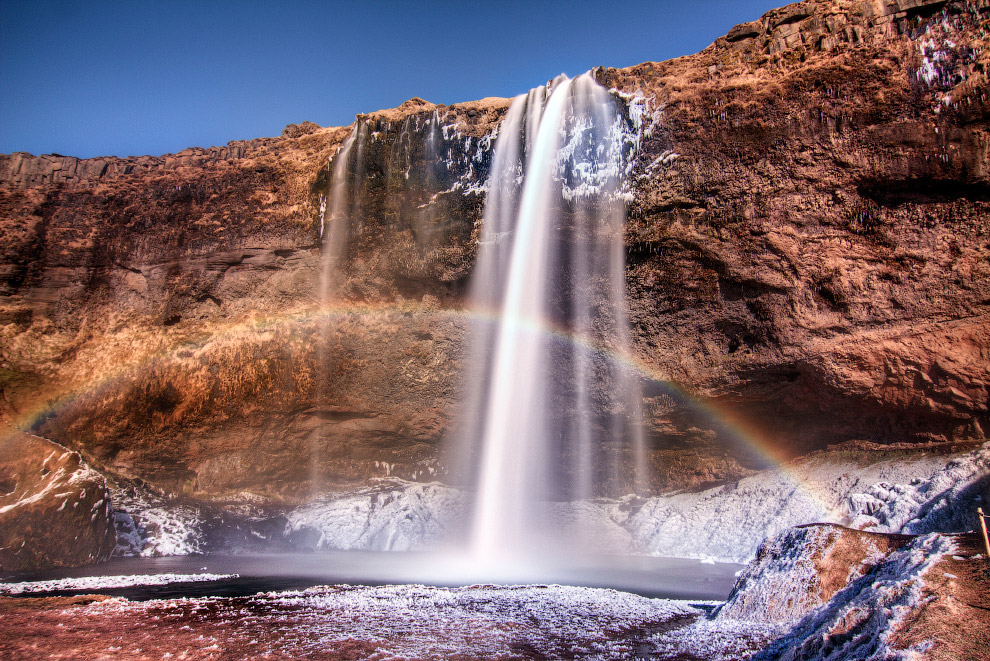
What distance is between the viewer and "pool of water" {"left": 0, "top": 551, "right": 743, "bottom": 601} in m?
8.69

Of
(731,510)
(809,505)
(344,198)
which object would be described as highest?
(344,198)

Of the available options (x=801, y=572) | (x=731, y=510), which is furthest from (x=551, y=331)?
(x=801, y=572)

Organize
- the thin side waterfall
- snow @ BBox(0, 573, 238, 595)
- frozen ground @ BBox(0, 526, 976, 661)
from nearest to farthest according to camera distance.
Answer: frozen ground @ BBox(0, 526, 976, 661)
snow @ BBox(0, 573, 238, 595)
the thin side waterfall

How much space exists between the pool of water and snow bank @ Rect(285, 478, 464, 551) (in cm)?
83

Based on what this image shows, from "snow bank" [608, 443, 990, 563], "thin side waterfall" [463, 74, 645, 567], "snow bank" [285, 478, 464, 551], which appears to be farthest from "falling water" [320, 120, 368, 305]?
"snow bank" [608, 443, 990, 563]

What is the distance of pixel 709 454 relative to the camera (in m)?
13.6

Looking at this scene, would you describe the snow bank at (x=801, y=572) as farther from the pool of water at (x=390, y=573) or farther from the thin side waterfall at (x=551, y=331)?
the thin side waterfall at (x=551, y=331)

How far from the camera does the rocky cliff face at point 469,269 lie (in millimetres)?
10445

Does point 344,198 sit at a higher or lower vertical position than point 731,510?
higher

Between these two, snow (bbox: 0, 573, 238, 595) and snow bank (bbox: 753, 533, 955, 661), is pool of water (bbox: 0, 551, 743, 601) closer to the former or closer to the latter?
snow (bbox: 0, 573, 238, 595)

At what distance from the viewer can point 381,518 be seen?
49.1 ft

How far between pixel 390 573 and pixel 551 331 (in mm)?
6135

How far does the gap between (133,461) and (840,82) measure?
1685 centimetres

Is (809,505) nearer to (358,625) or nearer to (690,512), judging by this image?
(690,512)
